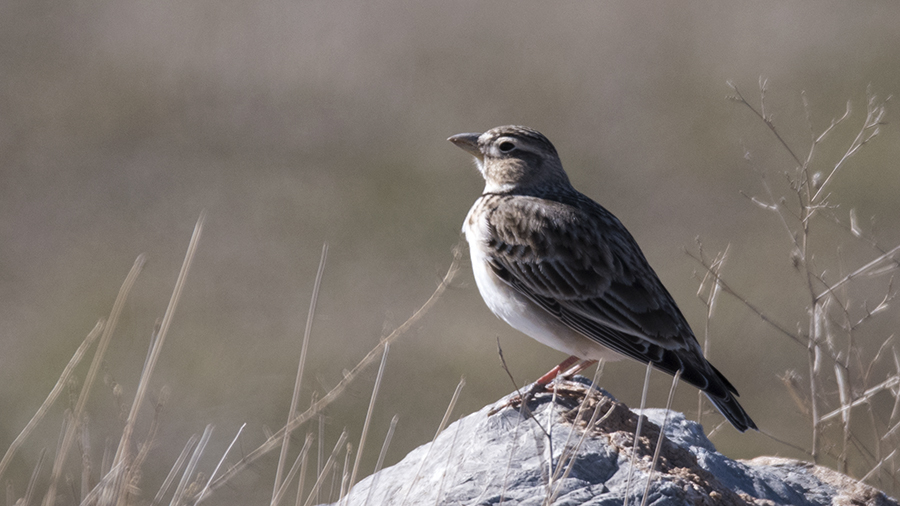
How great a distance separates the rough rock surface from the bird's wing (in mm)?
357

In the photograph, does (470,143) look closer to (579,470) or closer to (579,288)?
(579,288)

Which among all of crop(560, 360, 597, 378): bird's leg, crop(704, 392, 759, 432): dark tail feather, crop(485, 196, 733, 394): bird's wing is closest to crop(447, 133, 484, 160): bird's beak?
crop(485, 196, 733, 394): bird's wing

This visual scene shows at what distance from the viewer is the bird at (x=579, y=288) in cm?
590

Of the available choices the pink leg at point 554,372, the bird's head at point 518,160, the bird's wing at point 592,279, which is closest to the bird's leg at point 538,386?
the pink leg at point 554,372

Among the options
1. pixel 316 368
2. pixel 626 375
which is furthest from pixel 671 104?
pixel 316 368

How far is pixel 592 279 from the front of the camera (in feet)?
20.8

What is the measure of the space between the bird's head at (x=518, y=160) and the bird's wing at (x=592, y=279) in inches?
16.0

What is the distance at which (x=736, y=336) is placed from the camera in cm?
1526

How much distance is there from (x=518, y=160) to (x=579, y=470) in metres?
2.87

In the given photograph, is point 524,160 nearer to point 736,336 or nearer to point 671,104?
point 736,336

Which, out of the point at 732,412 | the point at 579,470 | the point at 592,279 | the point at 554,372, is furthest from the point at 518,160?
the point at 579,470

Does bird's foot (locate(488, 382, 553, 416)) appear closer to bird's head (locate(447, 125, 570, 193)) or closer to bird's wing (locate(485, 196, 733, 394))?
bird's wing (locate(485, 196, 733, 394))

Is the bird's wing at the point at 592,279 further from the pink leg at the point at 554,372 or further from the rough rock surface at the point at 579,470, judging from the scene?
the rough rock surface at the point at 579,470

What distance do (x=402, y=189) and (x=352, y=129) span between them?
2788 millimetres
